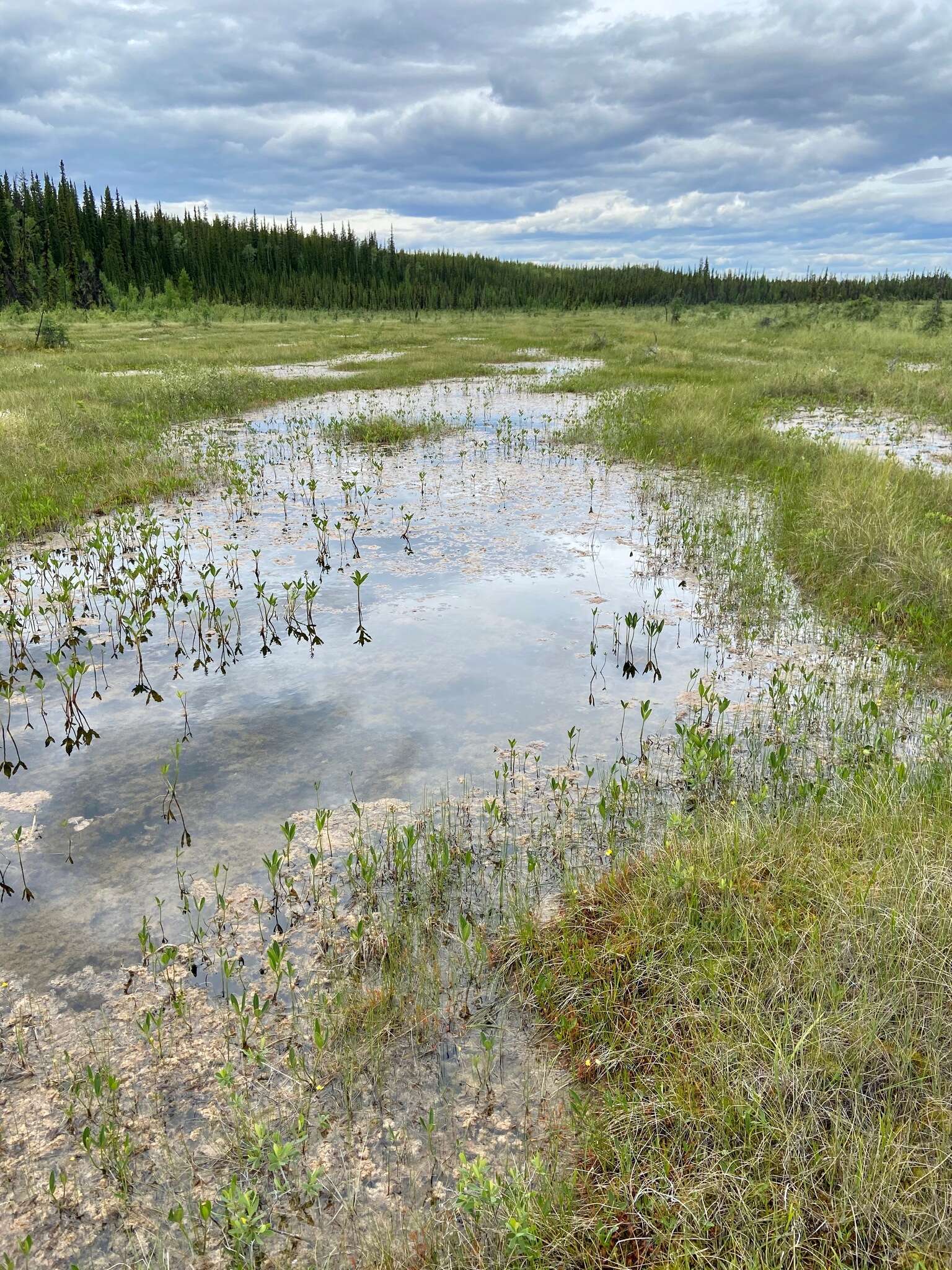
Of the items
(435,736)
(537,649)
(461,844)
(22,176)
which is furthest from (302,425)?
(22,176)

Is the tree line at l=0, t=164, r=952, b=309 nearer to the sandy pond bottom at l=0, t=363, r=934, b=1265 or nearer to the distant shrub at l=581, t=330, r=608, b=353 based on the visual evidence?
the distant shrub at l=581, t=330, r=608, b=353

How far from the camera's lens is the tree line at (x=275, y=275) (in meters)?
77.3

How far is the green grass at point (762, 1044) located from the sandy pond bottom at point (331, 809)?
0.35 m

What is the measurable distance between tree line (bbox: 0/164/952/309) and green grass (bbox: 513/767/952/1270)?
7328 centimetres

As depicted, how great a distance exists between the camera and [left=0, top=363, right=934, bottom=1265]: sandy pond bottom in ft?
9.23

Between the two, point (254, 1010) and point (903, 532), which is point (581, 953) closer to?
point (254, 1010)

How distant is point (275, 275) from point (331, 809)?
4451 inches

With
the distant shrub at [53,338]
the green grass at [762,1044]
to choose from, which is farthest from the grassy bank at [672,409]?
the green grass at [762,1044]

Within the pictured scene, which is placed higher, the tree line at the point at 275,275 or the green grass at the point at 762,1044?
the tree line at the point at 275,275

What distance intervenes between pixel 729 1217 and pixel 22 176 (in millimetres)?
115917

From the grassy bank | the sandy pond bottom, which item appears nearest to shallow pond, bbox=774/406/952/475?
the grassy bank

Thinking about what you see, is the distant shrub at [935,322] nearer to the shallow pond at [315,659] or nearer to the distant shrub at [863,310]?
the distant shrub at [863,310]

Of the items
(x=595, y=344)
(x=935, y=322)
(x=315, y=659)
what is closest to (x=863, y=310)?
(x=935, y=322)

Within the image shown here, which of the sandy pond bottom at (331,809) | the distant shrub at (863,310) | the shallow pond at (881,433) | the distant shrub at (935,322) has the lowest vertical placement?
the sandy pond bottom at (331,809)
